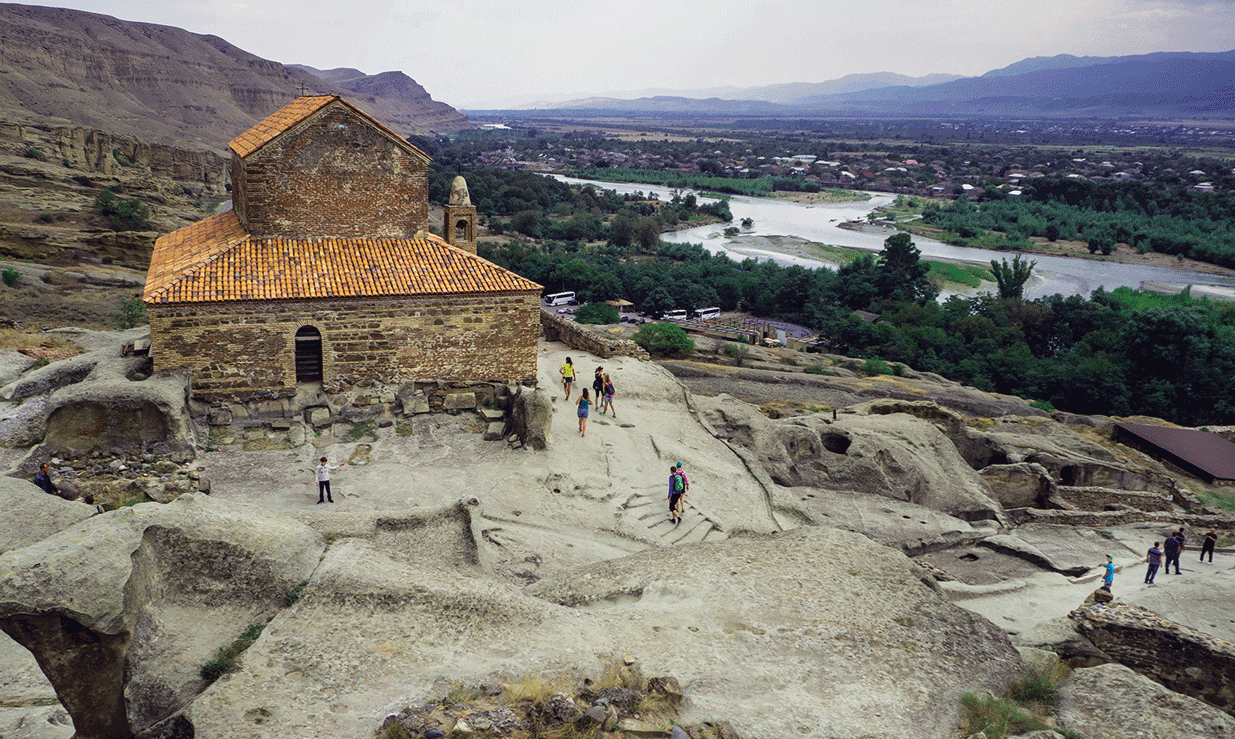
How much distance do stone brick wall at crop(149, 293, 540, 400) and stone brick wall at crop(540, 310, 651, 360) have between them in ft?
16.5

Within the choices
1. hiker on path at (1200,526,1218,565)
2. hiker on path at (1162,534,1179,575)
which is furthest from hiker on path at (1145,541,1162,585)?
hiker on path at (1200,526,1218,565)

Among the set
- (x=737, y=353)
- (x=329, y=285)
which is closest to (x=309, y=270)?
(x=329, y=285)

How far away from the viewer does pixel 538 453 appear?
18969 millimetres

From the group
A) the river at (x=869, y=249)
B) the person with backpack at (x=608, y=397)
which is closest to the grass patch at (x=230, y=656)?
the person with backpack at (x=608, y=397)

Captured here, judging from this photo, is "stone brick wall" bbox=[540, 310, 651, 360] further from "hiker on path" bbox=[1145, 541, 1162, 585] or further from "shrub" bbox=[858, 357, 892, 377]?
"shrub" bbox=[858, 357, 892, 377]

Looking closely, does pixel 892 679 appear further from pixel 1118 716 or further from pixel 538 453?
pixel 538 453

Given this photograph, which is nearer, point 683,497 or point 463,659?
point 463,659

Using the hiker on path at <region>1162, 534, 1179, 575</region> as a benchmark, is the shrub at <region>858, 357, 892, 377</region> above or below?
below

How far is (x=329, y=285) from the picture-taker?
19.6 metres

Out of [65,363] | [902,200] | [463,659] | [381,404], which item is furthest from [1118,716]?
[902,200]

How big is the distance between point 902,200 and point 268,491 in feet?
383

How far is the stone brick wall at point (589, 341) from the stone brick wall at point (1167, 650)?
16.1m

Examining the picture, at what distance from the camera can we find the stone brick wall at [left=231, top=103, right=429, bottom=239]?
20.6 m

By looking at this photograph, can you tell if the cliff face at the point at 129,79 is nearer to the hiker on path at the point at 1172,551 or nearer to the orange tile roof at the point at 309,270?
the orange tile roof at the point at 309,270
